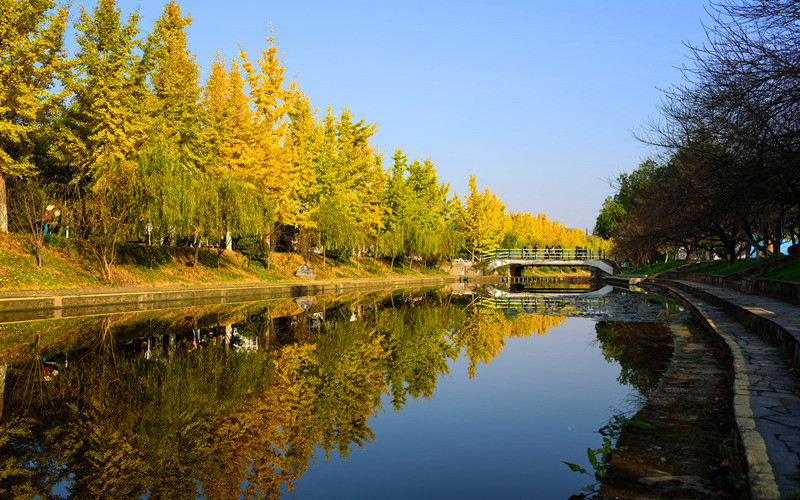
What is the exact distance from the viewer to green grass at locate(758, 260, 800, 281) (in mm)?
19156

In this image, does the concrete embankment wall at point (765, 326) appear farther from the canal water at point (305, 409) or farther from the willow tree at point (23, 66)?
the willow tree at point (23, 66)

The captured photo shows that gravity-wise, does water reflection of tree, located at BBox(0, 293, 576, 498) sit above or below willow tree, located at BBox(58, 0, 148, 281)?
below

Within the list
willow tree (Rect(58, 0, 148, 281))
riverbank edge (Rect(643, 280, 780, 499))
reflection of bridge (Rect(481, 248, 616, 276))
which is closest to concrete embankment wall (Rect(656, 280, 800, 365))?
riverbank edge (Rect(643, 280, 780, 499))

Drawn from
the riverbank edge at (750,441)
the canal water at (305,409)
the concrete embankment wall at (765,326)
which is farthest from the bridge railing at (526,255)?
the riverbank edge at (750,441)

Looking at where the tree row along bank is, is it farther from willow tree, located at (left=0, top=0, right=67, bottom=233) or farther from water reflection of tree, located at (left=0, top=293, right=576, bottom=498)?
water reflection of tree, located at (left=0, top=293, right=576, bottom=498)

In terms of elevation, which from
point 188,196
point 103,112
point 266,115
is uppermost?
point 266,115

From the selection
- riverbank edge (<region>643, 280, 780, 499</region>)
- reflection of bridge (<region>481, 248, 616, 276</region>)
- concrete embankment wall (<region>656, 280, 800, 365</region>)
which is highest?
reflection of bridge (<region>481, 248, 616, 276</region>)

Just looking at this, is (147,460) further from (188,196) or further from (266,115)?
(266,115)

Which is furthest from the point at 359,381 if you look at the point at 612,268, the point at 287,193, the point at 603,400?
the point at 612,268

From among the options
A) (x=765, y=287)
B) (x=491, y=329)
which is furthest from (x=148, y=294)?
(x=765, y=287)

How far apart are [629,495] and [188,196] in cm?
2574

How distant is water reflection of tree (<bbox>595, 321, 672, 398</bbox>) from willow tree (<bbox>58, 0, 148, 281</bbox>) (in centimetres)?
1969

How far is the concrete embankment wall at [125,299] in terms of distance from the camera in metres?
17.3

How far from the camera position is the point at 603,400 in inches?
324
